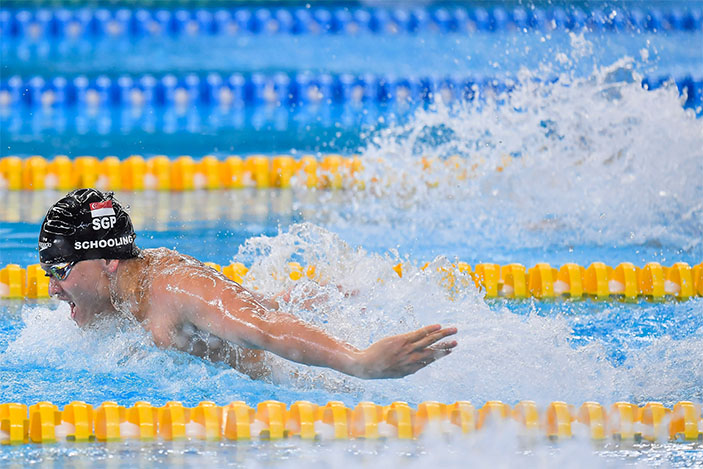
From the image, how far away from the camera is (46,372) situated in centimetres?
294

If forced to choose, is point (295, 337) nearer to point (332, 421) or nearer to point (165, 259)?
point (332, 421)

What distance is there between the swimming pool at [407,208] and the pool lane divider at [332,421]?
0.04m

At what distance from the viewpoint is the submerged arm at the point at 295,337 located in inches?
86.3

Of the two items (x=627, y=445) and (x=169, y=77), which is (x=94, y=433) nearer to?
(x=627, y=445)

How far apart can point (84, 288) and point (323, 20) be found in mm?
5473

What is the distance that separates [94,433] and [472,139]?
10.5 feet

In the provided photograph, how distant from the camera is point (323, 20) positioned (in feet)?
25.5

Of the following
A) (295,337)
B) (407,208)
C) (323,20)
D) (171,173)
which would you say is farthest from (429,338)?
(323,20)

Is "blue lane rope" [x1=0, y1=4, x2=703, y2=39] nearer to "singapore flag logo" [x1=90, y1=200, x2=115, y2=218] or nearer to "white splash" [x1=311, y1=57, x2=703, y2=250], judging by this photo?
"white splash" [x1=311, y1=57, x2=703, y2=250]

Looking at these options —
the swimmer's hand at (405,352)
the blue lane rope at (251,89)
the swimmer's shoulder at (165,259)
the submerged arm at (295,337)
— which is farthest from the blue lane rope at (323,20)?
the swimmer's hand at (405,352)

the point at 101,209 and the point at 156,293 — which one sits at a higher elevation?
the point at 101,209

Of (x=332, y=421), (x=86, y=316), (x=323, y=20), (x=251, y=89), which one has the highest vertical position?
(x=323, y=20)

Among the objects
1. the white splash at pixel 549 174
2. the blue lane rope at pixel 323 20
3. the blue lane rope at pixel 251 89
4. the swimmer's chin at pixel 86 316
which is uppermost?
the blue lane rope at pixel 323 20

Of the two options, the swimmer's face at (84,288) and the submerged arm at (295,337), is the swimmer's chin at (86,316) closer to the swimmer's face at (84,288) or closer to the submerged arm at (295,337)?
the swimmer's face at (84,288)
